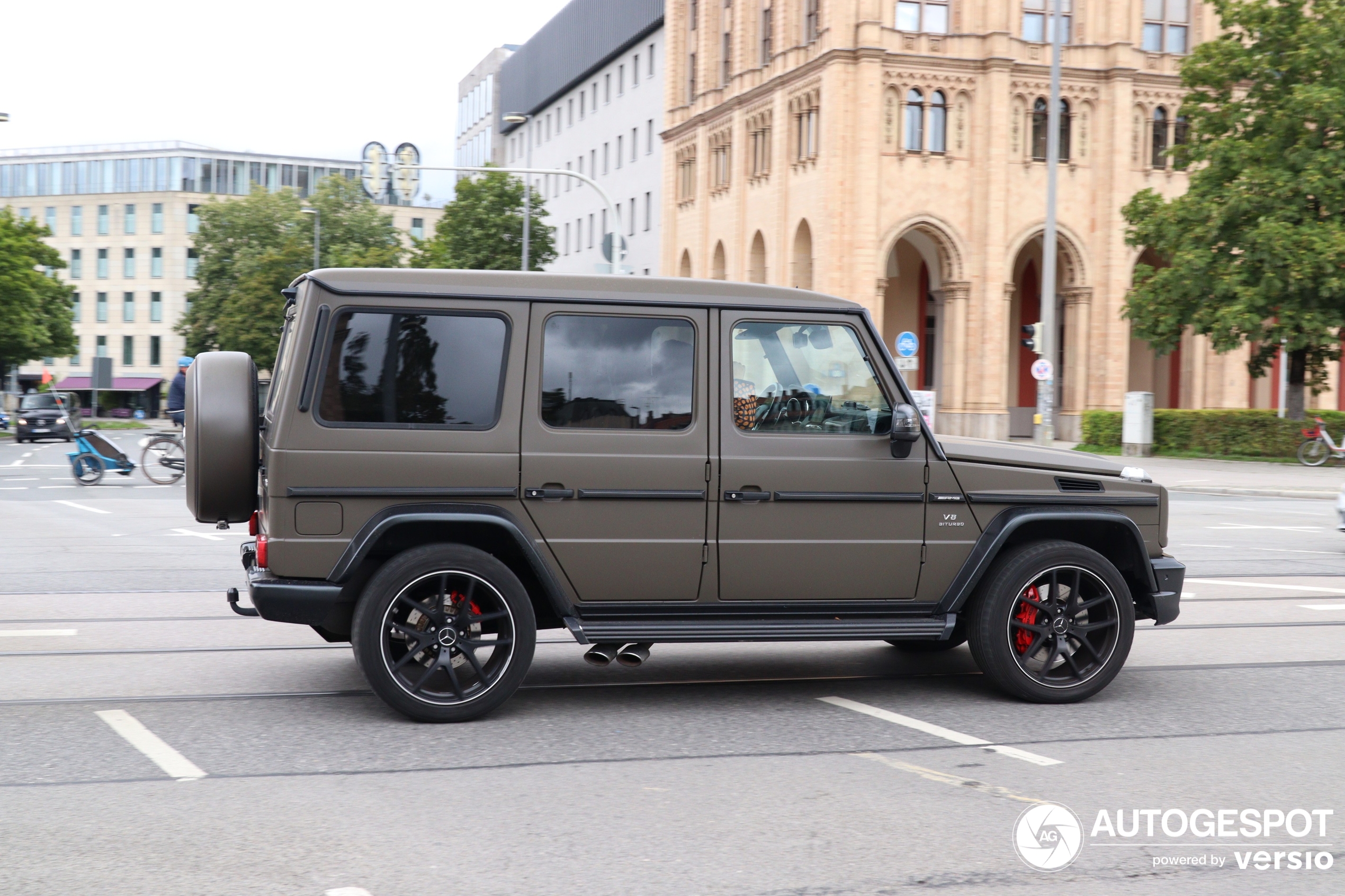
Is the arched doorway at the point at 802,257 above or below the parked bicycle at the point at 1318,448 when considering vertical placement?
above

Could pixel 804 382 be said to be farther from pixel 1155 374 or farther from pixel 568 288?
pixel 1155 374

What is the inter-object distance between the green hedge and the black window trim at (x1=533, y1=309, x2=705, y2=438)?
29369 mm

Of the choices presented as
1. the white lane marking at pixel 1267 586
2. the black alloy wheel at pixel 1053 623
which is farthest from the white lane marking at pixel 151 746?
the white lane marking at pixel 1267 586

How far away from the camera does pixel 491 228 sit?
188ft

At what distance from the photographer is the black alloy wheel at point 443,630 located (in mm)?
5688

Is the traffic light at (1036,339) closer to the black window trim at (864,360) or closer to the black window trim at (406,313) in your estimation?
the black window trim at (864,360)

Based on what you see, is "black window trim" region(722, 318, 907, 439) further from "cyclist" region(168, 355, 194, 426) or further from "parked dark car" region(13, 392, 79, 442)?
"parked dark car" region(13, 392, 79, 442)

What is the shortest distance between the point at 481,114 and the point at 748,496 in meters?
102

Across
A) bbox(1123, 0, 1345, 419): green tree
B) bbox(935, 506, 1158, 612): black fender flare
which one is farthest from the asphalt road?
bbox(1123, 0, 1345, 419): green tree

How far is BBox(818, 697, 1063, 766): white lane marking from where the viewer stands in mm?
5449

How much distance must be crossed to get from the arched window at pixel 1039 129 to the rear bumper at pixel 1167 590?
44217mm

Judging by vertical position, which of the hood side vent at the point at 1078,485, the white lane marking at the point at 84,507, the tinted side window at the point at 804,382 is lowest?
the white lane marking at the point at 84,507

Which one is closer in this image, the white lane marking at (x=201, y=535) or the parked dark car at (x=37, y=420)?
the white lane marking at (x=201, y=535)

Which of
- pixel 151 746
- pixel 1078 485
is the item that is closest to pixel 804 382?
pixel 1078 485
